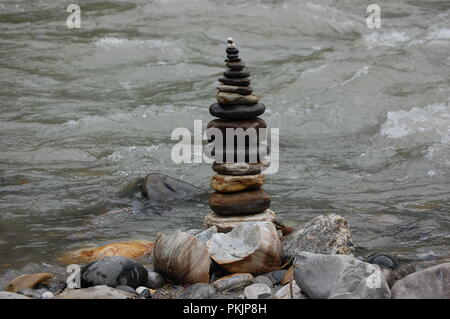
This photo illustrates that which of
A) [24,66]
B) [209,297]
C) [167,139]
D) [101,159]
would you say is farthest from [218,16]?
[209,297]

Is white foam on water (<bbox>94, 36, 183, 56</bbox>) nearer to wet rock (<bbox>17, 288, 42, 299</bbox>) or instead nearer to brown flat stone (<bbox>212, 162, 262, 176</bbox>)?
brown flat stone (<bbox>212, 162, 262, 176</bbox>)

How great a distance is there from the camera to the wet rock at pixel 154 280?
544 centimetres

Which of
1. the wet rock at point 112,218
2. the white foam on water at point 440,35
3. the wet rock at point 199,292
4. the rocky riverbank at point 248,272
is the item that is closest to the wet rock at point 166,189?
the wet rock at point 112,218

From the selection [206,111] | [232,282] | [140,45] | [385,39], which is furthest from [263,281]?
[385,39]

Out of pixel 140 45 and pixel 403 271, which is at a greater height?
pixel 140 45

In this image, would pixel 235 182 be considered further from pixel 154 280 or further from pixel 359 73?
pixel 359 73

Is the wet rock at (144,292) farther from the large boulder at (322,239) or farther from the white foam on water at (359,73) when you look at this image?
the white foam on water at (359,73)

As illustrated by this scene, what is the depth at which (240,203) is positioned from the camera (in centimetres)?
621

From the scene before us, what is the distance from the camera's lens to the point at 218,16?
17594 mm

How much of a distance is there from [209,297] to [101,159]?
5.30 m

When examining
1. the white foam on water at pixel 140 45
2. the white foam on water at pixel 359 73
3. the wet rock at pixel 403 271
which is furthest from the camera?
the white foam on water at pixel 140 45

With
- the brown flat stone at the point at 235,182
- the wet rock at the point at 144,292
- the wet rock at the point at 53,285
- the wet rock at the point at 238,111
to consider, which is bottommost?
the wet rock at the point at 53,285

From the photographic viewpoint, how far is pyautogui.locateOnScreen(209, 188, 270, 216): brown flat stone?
6207mm

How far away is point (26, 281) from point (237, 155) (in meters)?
1.95
